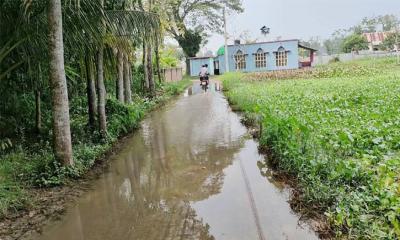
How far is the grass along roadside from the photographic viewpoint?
5.95 m

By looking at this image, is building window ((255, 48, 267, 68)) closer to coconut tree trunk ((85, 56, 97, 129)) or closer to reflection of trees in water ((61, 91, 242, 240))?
reflection of trees in water ((61, 91, 242, 240))

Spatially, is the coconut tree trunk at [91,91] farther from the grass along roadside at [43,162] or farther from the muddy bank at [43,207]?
the muddy bank at [43,207]

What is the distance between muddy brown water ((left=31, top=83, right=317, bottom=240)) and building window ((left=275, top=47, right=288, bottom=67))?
112 ft

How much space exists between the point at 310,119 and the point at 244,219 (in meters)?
3.81

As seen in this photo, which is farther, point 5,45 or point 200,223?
point 5,45

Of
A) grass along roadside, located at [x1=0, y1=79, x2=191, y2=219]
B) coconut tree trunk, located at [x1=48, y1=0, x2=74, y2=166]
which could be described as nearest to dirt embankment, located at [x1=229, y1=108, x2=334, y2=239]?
grass along roadside, located at [x1=0, y1=79, x2=191, y2=219]

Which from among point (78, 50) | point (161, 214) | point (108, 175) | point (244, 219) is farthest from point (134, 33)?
point (244, 219)

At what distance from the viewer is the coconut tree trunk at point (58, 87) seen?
6930 mm

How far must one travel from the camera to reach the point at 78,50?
8719 mm

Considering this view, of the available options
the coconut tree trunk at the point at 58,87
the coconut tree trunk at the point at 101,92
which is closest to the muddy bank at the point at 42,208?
the coconut tree trunk at the point at 58,87

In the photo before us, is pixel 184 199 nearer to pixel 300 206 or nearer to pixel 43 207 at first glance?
pixel 300 206

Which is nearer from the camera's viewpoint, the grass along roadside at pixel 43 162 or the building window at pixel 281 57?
the grass along roadside at pixel 43 162

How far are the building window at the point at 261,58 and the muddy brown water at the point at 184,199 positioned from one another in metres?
34.1

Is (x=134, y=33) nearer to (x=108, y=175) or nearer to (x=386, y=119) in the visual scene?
(x=108, y=175)
